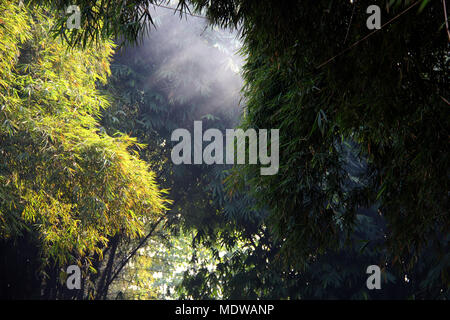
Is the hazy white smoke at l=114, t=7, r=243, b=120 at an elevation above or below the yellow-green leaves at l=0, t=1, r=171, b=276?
above

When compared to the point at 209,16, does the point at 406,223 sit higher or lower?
lower

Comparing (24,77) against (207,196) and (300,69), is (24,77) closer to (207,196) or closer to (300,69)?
(300,69)

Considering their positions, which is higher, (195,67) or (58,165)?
(195,67)

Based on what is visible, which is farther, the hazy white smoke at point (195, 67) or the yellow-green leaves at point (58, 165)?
the hazy white smoke at point (195, 67)

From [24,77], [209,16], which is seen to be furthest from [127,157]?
[209,16]

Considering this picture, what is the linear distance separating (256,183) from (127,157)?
244 cm

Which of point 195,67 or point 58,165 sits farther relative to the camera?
point 195,67

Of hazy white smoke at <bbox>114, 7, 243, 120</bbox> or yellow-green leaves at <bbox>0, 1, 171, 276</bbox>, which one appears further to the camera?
hazy white smoke at <bbox>114, 7, 243, 120</bbox>

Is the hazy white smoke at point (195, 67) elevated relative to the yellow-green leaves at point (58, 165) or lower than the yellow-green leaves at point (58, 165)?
elevated

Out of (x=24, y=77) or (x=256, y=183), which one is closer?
(x=256, y=183)
